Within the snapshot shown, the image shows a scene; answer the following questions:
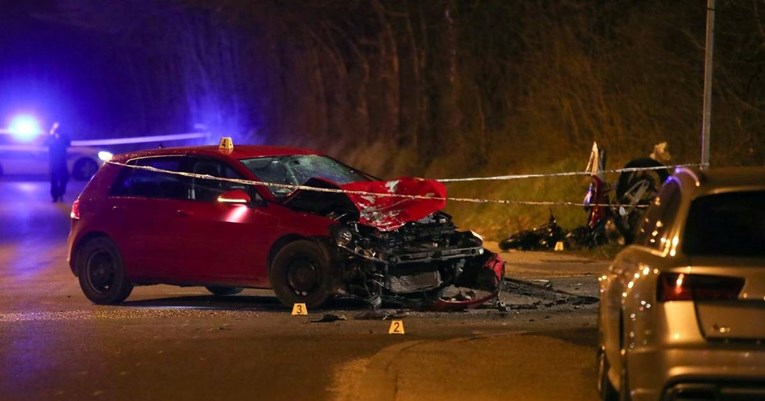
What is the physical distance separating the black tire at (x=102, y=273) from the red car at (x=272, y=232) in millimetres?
11

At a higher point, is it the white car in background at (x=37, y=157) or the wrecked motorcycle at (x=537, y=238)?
the white car in background at (x=37, y=157)

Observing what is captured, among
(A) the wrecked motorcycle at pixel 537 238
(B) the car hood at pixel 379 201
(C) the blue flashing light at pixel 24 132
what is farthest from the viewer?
(C) the blue flashing light at pixel 24 132

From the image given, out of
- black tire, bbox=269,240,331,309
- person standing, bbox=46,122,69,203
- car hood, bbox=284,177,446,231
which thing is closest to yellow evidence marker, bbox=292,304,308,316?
black tire, bbox=269,240,331,309

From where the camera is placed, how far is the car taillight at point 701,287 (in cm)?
541

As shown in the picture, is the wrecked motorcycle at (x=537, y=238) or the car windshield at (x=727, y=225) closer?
the car windshield at (x=727, y=225)

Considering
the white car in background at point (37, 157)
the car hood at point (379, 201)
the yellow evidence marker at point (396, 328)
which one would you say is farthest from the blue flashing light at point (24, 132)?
the yellow evidence marker at point (396, 328)

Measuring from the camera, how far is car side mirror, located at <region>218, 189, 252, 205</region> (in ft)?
36.6

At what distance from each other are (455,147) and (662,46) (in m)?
6.76

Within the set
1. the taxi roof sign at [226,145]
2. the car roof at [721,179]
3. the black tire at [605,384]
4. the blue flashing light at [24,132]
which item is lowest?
the black tire at [605,384]

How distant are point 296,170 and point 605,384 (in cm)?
572

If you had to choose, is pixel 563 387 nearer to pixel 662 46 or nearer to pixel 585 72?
pixel 662 46

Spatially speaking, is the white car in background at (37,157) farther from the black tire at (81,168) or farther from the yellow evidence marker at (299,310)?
the yellow evidence marker at (299,310)

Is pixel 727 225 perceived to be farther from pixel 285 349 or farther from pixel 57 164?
pixel 57 164

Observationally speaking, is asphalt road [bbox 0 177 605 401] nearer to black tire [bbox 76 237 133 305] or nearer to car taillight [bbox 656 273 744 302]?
black tire [bbox 76 237 133 305]
